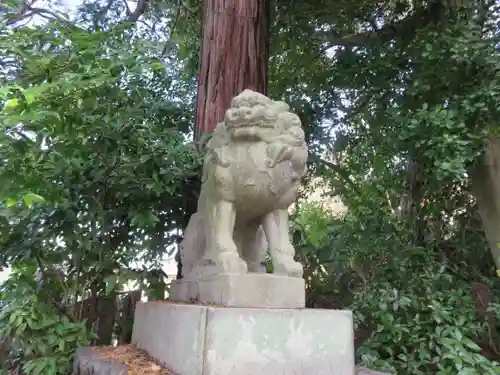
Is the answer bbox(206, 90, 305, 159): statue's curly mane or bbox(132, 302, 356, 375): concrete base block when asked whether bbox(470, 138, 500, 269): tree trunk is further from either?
bbox(132, 302, 356, 375): concrete base block

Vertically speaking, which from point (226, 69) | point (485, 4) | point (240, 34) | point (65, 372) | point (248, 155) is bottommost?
point (65, 372)

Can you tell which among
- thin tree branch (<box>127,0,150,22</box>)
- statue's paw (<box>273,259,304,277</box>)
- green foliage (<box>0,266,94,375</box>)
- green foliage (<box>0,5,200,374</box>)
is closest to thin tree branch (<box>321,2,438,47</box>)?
thin tree branch (<box>127,0,150,22</box>)

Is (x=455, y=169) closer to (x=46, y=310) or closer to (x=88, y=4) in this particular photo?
(x=46, y=310)

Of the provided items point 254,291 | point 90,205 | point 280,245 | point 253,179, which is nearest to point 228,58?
point 90,205

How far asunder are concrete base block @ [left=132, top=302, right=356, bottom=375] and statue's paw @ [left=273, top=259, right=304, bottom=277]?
0.17 meters

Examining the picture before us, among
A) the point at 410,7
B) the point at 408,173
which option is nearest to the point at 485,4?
the point at 410,7

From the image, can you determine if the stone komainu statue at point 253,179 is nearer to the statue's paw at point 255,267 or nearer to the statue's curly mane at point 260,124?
the statue's curly mane at point 260,124

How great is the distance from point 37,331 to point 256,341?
158cm

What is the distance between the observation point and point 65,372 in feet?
8.24

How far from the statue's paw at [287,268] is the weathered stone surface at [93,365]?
722 mm

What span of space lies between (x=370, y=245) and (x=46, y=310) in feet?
7.68

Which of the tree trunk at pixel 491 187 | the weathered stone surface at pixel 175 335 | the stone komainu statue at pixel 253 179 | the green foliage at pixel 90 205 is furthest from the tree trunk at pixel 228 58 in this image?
the tree trunk at pixel 491 187

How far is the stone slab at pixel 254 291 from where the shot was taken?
1724 mm

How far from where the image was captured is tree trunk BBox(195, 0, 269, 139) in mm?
3150
